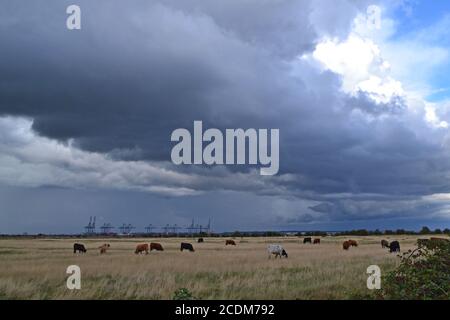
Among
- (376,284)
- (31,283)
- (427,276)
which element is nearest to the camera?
(427,276)

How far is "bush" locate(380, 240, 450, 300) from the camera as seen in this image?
13844 millimetres

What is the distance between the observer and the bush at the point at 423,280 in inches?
545

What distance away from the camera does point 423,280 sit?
1427cm

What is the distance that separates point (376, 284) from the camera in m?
15.3
